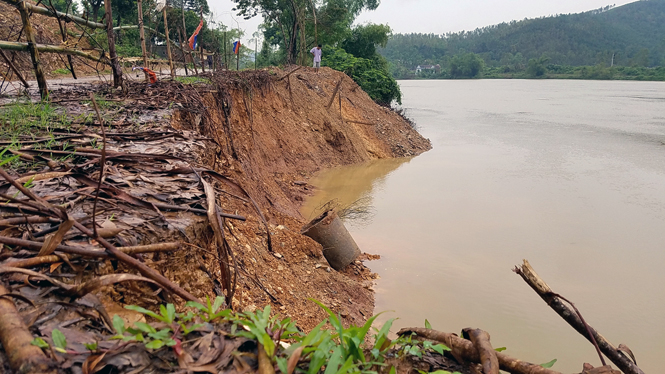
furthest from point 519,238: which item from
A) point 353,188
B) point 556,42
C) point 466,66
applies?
point 556,42

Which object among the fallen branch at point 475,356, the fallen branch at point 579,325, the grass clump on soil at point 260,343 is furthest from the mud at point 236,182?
the fallen branch at point 579,325

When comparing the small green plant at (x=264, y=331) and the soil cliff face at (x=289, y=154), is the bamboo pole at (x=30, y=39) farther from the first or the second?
the small green plant at (x=264, y=331)

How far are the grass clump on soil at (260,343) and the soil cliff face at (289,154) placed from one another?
1.12m

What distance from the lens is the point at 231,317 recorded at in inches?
63.4

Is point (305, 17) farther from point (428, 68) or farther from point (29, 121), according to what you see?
point (428, 68)

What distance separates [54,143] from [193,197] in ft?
4.77

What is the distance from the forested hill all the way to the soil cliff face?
2992 inches

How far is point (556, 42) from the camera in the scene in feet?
332

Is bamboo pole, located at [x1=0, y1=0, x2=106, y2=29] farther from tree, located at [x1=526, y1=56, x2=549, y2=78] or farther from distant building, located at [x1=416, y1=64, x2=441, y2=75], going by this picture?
distant building, located at [x1=416, y1=64, x2=441, y2=75]

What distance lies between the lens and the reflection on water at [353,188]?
31.9 ft

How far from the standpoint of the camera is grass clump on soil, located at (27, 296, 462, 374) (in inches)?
51.8

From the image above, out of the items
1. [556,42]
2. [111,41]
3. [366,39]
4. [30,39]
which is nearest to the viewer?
[30,39]

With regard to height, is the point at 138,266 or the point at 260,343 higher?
the point at 138,266

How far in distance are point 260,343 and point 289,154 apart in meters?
11.3
